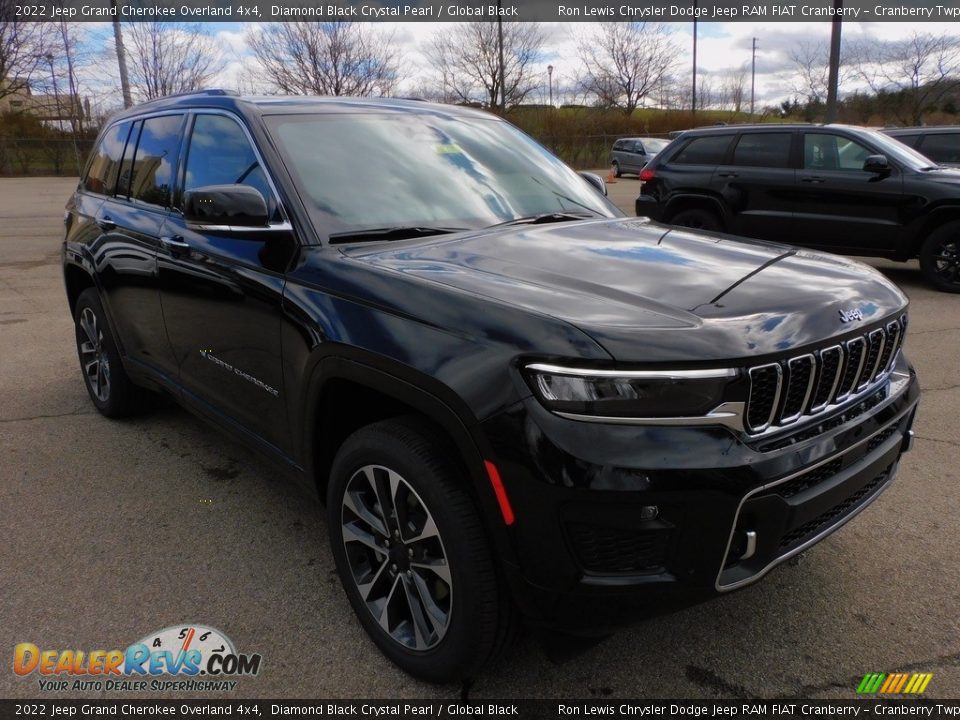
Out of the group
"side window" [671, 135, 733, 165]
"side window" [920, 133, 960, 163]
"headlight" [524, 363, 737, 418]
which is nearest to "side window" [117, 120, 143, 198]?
"headlight" [524, 363, 737, 418]

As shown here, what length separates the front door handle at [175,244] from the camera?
11.1 ft

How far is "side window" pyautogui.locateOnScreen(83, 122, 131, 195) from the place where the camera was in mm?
4478

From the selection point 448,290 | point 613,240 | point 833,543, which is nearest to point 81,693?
point 448,290

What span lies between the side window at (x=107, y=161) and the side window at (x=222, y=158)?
3.88 feet

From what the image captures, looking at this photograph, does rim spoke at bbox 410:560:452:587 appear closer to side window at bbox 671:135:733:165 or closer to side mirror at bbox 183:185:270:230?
side mirror at bbox 183:185:270:230

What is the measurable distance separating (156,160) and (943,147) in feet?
37.3

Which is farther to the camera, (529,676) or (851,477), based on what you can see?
(529,676)

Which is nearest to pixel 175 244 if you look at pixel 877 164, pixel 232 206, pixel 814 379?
pixel 232 206

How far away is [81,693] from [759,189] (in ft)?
29.3

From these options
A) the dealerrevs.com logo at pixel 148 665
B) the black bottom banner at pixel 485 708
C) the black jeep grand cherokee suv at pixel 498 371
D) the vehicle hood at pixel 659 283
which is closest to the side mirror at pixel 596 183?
the black jeep grand cherokee suv at pixel 498 371

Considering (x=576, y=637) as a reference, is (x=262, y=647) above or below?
below

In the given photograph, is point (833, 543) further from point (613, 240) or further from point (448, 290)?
point (448, 290)

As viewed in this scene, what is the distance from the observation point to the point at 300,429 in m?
2.74

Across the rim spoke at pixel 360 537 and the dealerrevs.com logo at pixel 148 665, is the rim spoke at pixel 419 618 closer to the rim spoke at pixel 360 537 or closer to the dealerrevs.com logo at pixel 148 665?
the rim spoke at pixel 360 537
